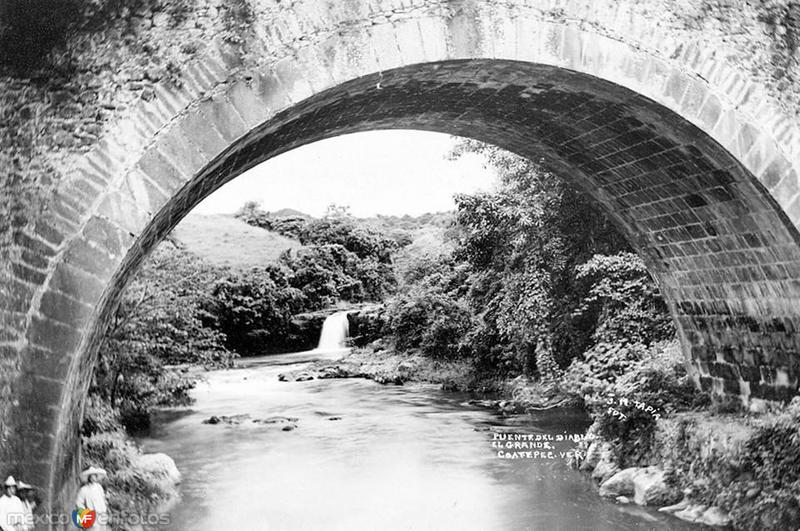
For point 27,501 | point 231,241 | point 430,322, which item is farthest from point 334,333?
point 27,501

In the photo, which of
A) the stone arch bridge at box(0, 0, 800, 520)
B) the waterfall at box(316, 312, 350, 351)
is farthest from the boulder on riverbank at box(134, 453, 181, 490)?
the waterfall at box(316, 312, 350, 351)

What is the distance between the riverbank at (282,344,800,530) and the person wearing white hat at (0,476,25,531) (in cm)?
532

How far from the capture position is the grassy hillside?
30.7 meters

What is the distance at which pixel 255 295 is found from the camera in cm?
2434

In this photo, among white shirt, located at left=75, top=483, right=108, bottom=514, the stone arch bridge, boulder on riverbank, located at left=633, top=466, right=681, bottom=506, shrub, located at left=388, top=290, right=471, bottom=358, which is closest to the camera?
the stone arch bridge

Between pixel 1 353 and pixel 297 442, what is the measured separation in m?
8.03

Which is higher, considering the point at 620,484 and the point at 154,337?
the point at 154,337

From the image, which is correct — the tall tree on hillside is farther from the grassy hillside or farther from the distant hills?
the grassy hillside

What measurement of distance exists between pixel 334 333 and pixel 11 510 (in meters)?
20.6

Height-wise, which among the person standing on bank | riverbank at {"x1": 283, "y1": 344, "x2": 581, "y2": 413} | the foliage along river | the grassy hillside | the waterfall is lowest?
the foliage along river

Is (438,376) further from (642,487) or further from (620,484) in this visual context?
(642,487)

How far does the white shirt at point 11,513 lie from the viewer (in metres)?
3.56

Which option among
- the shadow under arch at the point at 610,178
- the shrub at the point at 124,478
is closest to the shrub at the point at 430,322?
the shrub at the point at 124,478

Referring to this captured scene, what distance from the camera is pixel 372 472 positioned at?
9.69 m
